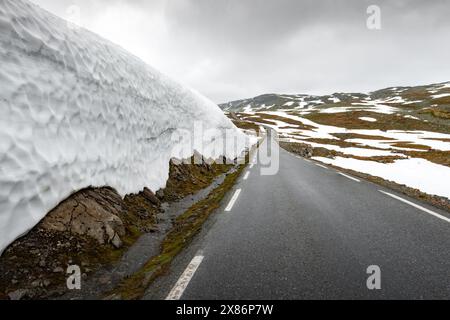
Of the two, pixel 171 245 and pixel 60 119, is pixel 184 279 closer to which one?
pixel 171 245

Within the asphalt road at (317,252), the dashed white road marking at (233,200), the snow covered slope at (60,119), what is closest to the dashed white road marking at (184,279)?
the asphalt road at (317,252)

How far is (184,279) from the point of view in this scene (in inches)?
157

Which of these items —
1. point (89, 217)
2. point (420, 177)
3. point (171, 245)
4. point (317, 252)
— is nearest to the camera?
point (317, 252)

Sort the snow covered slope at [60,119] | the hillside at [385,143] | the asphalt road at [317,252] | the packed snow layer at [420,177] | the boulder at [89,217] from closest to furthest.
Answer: the asphalt road at [317,252]
the snow covered slope at [60,119]
the boulder at [89,217]
the packed snow layer at [420,177]
the hillside at [385,143]

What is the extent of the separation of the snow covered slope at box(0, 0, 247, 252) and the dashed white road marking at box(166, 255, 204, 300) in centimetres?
245

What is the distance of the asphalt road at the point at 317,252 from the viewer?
3695 millimetres

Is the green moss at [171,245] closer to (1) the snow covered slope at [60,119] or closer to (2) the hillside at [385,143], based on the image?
(1) the snow covered slope at [60,119]

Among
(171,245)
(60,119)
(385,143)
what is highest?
(385,143)

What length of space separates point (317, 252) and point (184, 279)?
2.27 metres

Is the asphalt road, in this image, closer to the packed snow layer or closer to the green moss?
the green moss

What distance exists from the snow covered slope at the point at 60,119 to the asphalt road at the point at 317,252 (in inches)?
99.4

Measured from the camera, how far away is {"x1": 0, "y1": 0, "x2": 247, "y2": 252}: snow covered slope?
A: 4.45 metres

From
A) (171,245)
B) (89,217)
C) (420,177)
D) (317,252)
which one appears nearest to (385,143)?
(420,177)
